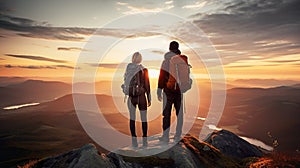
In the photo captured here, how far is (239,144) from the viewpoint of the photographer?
38.7 metres

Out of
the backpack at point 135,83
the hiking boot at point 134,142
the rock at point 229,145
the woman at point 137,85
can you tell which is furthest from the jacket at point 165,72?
the rock at point 229,145

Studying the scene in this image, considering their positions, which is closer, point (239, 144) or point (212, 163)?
point (212, 163)

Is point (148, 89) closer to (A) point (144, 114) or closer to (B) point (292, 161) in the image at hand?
(A) point (144, 114)

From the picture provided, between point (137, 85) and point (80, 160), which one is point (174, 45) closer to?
point (137, 85)

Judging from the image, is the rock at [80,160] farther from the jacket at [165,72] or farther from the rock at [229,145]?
the rock at [229,145]

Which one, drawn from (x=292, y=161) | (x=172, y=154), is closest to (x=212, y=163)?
(x=172, y=154)

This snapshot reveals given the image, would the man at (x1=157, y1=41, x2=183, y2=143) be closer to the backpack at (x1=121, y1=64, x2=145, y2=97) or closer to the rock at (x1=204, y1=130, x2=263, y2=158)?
the backpack at (x1=121, y1=64, x2=145, y2=97)

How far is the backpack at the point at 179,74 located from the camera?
35.3 feet

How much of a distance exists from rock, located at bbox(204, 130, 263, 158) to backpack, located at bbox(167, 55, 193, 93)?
27.2 meters

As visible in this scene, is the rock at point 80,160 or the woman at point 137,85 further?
the woman at point 137,85

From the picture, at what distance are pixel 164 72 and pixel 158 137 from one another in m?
3.59

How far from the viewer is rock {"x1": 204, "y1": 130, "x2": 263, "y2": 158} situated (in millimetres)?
35781

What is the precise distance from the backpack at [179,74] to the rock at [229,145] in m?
27.2

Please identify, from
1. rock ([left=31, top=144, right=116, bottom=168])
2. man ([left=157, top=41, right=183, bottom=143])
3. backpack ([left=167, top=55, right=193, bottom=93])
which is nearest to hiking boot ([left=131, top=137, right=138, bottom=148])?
man ([left=157, top=41, right=183, bottom=143])
